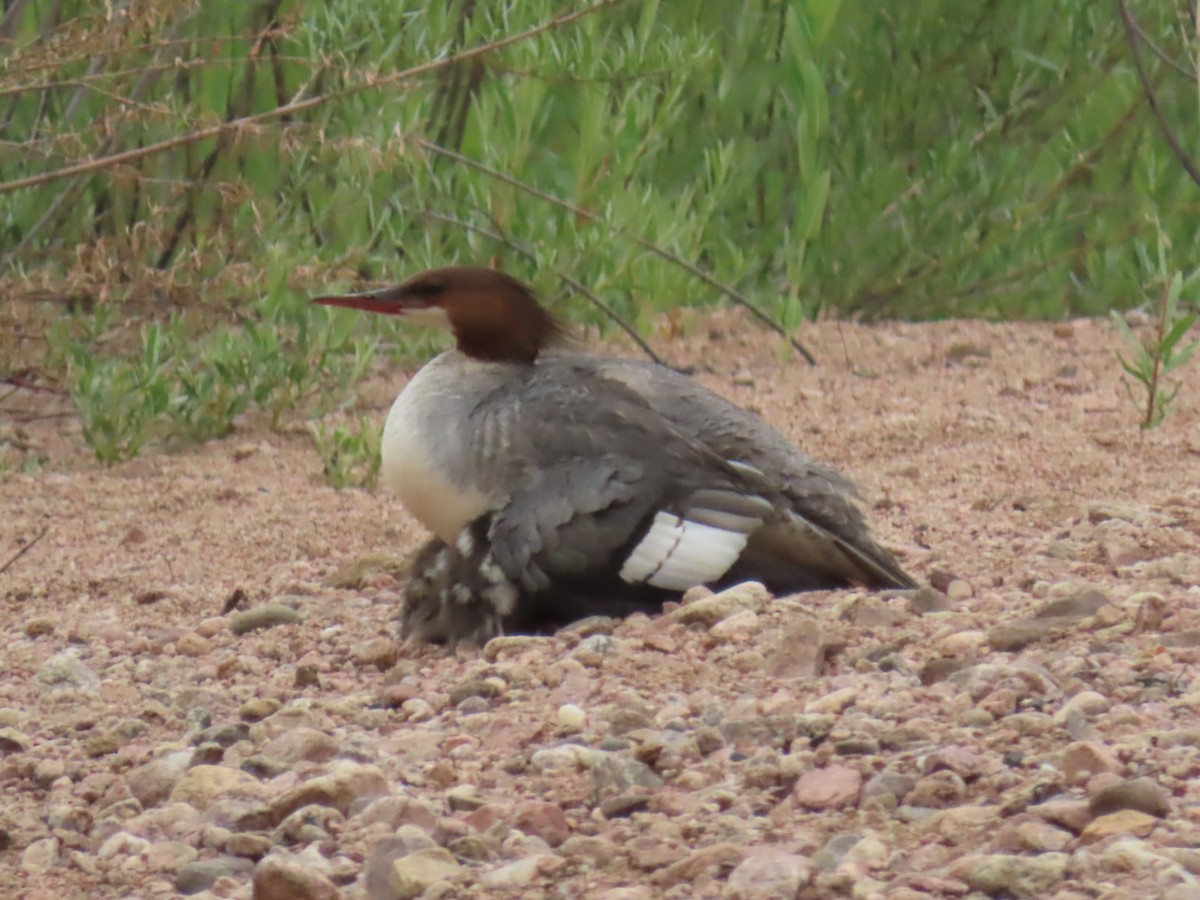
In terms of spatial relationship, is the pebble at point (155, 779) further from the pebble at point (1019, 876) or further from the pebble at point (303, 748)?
the pebble at point (1019, 876)

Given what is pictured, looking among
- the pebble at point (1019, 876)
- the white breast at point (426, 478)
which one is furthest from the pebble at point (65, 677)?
the pebble at point (1019, 876)

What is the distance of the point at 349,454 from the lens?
17.7 ft

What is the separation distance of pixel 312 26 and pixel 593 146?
1.11 meters

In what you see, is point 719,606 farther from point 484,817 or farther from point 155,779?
point 155,779

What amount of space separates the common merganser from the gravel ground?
13cm

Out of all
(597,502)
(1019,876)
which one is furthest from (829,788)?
(597,502)

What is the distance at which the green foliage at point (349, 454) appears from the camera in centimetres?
537

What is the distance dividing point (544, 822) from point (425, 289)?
2.23 metres

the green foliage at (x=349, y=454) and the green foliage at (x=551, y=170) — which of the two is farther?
the green foliage at (x=551, y=170)

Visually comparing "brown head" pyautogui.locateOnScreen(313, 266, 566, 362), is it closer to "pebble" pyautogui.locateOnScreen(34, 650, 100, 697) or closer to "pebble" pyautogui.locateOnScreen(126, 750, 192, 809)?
"pebble" pyautogui.locateOnScreen(34, 650, 100, 697)

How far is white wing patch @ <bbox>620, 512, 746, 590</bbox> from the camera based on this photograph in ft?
12.4

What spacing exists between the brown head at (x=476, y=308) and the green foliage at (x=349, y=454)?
2.47 ft

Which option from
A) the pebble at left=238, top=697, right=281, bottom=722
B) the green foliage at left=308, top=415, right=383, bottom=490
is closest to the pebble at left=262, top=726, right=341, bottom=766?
the pebble at left=238, top=697, right=281, bottom=722

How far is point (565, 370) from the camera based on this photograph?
166 inches
